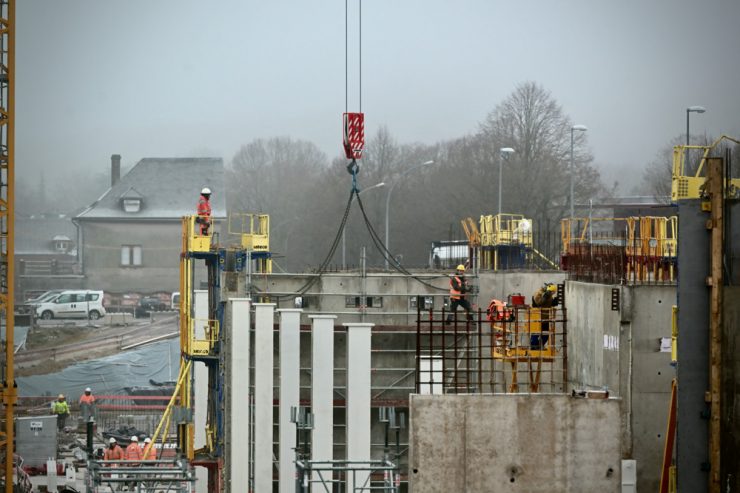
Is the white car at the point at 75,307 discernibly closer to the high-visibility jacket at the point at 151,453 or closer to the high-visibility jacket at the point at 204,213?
the high-visibility jacket at the point at 151,453

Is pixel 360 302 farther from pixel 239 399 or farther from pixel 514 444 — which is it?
pixel 514 444

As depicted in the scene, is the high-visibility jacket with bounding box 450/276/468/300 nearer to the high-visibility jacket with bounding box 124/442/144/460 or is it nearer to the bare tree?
the high-visibility jacket with bounding box 124/442/144/460

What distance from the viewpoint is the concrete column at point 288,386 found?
2778 centimetres

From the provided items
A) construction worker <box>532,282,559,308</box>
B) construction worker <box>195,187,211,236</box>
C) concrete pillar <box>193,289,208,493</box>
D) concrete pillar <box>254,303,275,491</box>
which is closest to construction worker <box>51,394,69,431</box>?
concrete pillar <box>193,289,208,493</box>

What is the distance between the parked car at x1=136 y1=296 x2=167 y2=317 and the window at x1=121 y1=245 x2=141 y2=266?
3.72m

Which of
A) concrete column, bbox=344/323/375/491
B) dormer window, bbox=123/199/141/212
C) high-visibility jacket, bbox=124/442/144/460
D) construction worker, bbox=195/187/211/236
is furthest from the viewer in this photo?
dormer window, bbox=123/199/141/212

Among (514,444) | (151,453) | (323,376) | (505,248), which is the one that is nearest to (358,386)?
(323,376)

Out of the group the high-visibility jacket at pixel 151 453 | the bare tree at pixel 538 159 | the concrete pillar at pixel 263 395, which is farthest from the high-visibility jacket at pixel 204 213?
the bare tree at pixel 538 159

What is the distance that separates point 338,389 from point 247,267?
13.4 feet

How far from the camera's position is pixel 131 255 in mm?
89562

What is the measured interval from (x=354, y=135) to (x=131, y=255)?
2510 inches

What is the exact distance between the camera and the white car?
7488 cm

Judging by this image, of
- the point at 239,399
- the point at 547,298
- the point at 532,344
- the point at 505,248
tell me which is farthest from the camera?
the point at 505,248

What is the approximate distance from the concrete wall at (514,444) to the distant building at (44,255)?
70896mm
